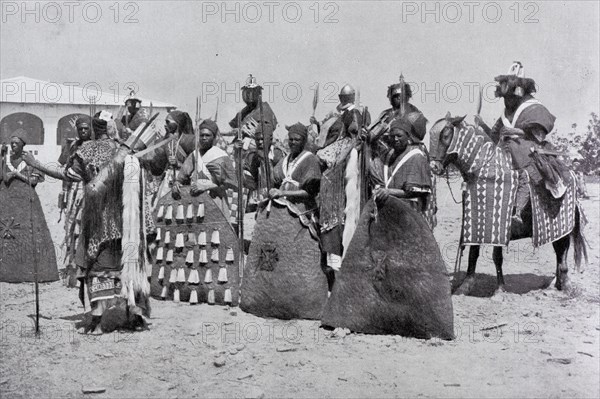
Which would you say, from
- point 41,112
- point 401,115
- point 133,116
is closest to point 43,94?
point 41,112

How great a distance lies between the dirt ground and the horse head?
5.39 feet

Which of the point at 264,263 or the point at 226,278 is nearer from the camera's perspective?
the point at 264,263

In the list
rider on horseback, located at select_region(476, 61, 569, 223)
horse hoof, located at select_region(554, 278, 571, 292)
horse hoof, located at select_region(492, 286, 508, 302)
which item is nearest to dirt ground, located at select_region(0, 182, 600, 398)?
horse hoof, located at select_region(492, 286, 508, 302)

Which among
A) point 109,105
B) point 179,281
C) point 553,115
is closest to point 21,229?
point 179,281

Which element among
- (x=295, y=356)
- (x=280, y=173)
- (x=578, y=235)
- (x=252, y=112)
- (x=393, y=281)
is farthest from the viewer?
(x=252, y=112)

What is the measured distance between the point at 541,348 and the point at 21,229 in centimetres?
668

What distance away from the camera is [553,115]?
8.45 metres

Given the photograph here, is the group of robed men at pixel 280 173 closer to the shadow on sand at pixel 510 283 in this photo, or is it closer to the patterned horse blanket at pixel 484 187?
the patterned horse blanket at pixel 484 187

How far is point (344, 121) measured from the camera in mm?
8016

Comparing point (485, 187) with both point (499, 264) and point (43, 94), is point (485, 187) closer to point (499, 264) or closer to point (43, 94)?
point (499, 264)

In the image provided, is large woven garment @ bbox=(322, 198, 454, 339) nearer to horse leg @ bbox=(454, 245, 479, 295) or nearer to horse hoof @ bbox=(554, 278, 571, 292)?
horse leg @ bbox=(454, 245, 479, 295)

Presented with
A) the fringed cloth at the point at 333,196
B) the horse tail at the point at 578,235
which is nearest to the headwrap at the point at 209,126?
Answer: the fringed cloth at the point at 333,196

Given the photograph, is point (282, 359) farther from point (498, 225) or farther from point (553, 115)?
point (553, 115)

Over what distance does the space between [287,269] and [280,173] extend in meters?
1.03
